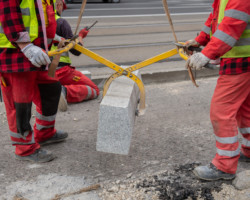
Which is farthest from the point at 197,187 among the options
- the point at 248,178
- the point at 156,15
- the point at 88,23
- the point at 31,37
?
the point at 156,15

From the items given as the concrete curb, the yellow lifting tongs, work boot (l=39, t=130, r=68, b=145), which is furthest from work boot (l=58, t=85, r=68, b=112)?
the yellow lifting tongs

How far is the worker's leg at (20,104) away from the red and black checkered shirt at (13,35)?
10 centimetres

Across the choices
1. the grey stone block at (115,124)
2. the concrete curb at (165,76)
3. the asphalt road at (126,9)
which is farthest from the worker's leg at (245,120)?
the asphalt road at (126,9)

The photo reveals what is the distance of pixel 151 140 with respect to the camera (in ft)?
13.2

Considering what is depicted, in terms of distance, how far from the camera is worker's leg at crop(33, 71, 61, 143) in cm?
361

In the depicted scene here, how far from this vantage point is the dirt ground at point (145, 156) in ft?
10.2

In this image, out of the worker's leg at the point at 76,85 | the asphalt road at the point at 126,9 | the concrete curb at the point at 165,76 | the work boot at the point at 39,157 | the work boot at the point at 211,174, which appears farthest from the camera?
the asphalt road at the point at 126,9

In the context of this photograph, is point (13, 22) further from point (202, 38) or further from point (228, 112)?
point (228, 112)

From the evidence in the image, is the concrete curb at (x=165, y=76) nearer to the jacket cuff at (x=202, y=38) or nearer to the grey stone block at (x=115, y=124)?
the jacket cuff at (x=202, y=38)

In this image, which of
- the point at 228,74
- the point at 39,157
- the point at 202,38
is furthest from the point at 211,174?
the point at 39,157

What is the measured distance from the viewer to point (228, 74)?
9.85ft

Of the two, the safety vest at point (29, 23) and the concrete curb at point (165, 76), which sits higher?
the safety vest at point (29, 23)

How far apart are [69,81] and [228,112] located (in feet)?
9.43

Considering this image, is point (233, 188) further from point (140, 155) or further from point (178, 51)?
point (178, 51)
